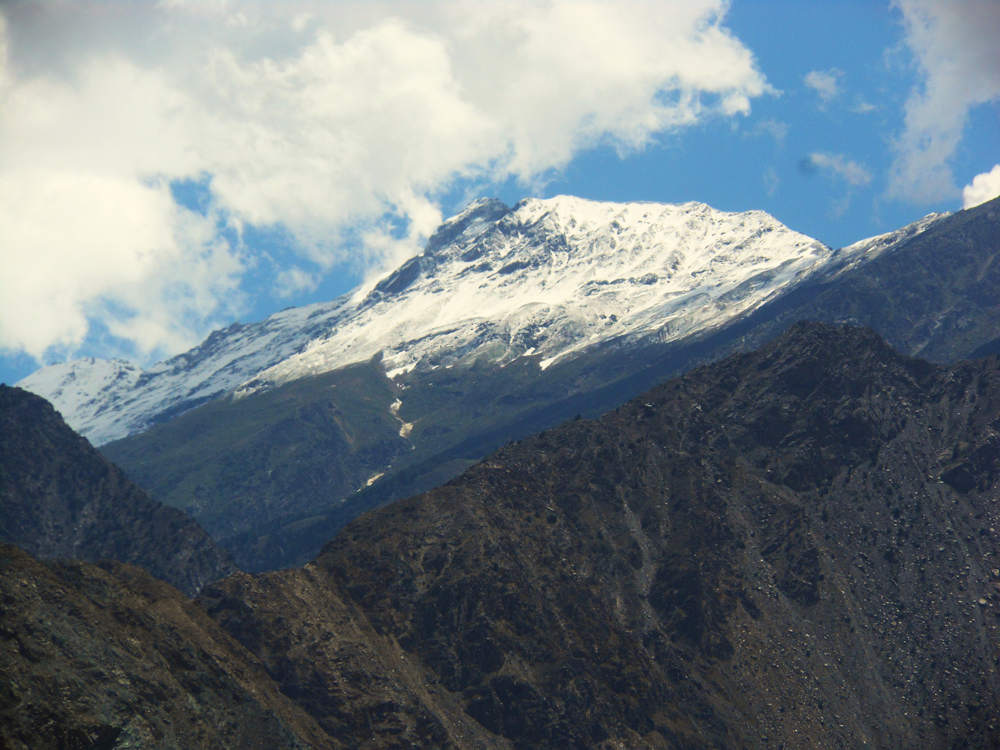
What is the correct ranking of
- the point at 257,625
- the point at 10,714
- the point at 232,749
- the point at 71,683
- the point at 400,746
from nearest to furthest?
the point at 10,714
the point at 71,683
the point at 232,749
the point at 400,746
the point at 257,625

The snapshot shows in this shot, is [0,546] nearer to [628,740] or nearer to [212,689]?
[212,689]

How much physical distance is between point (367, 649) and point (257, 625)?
21.8 m

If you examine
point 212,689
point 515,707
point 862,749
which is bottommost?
point 862,749

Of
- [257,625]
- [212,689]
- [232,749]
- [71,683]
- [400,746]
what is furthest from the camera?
[257,625]

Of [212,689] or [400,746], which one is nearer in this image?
[212,689]

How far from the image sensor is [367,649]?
639 feet

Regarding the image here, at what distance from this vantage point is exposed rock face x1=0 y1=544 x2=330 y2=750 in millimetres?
121438

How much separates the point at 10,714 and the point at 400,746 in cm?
7664

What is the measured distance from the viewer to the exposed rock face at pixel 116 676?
398ft

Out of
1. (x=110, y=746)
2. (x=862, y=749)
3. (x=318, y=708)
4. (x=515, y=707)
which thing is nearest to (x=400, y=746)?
(x=318, y=708)

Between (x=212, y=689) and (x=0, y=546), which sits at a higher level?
(x=0, y=546)

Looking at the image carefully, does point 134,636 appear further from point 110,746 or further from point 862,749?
point 862,749

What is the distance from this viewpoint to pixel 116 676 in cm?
13550

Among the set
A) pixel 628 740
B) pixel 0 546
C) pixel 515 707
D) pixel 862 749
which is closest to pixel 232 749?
pixel 0 546
